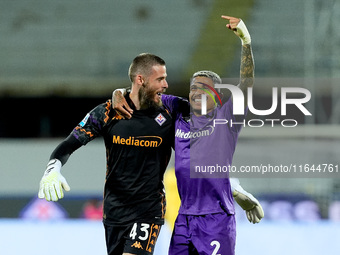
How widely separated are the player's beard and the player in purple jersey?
0.78 ft

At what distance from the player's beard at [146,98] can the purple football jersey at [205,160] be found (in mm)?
224

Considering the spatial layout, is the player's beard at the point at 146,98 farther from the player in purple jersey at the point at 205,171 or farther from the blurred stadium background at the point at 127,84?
the blurred stadium background at the point at 127,84

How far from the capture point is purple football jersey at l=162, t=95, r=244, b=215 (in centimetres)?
398

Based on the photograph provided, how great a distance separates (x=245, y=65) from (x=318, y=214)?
29.4ft

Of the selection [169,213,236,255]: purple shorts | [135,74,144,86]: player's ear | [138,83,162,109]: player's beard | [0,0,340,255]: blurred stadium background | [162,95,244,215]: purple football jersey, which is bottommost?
[169,213,236,255]: purple shorts

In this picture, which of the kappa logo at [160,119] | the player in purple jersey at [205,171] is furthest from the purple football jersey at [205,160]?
the kappa logo at [160,119]

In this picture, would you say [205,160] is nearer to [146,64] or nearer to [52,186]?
[146,64]

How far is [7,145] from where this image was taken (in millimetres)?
12156

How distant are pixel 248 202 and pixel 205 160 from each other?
0.51 metres

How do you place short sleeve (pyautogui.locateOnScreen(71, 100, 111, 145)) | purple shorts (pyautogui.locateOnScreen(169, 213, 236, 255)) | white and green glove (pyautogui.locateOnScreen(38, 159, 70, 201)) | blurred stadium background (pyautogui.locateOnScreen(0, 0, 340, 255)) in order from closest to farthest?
white and green glove (pyautogui.locateOnScreen(38, 159, 70, 201)) → purple shorts (pyautogui.locateOnScreen(169, 213, 236, 255)) → short sleeve (pyautogui.locateOnScreen(71, 100, 111, 145)) → blurred stadium background (pyautogui.locateOnScreen(0, 0, 340, 255))

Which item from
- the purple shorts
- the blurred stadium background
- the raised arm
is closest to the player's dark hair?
the raised arm

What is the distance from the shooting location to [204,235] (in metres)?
3.92

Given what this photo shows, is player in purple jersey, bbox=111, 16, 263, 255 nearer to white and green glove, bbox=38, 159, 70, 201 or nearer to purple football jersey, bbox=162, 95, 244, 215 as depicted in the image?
purple football jersey, bbox=162, 95, 244, 215

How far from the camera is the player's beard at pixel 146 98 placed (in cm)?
422
